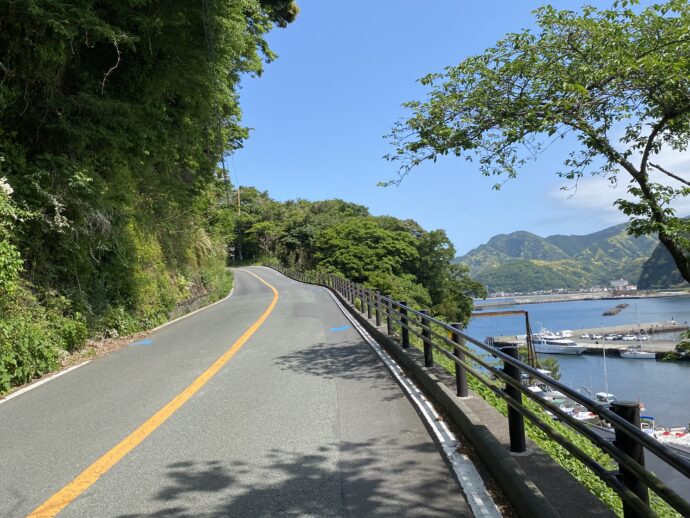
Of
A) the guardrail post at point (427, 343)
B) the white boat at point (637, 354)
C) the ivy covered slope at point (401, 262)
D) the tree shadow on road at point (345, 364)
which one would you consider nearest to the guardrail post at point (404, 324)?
the tree shadow on road at point (345, 364)

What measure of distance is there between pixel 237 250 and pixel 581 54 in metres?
90.5

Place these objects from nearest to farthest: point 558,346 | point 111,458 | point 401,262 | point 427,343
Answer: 1. point 111,458
2. point 427,343
3. point 401,262
4. point 558,346

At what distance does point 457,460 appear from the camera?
4312 millimetres

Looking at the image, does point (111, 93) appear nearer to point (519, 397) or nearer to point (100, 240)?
point (100, 240)

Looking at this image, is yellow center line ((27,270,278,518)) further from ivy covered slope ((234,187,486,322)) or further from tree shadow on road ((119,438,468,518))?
ivy covered slope ((234,187,486,322))

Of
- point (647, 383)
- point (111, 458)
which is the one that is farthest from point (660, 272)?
point (111, 458)

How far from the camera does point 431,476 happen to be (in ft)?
13.1

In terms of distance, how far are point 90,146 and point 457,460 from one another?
463 inches

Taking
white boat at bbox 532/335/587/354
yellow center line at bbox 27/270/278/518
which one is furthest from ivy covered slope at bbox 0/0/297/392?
white boat at bbox 532/335/587/354

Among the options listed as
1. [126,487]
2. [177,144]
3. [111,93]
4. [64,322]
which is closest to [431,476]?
[126,487]

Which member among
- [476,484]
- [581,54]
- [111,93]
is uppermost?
[111,93]

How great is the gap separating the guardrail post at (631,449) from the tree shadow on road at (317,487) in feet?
3.99

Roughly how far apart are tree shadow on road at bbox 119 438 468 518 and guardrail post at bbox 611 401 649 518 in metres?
1.22

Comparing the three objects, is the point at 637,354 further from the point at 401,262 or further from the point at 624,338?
the point at 401,262
